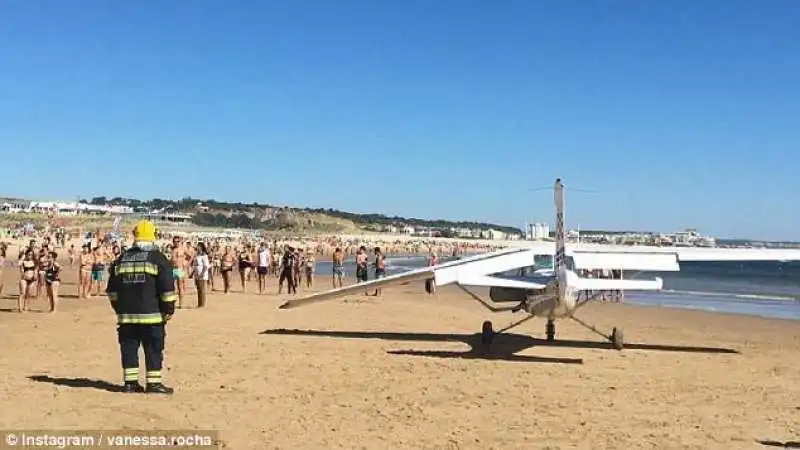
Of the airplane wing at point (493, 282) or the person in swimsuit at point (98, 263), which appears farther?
the person in swimsuit at point (98, 263)

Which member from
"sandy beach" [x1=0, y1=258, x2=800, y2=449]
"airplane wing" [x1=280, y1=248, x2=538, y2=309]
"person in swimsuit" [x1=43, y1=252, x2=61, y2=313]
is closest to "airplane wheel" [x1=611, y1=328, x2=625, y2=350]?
"sandy beach" [x1=0, y1=258, x2=800, y2=449]

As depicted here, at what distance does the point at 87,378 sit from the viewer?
8984 millimetres

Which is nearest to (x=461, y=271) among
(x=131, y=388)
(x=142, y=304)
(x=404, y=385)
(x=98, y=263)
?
(x=404, y=385)

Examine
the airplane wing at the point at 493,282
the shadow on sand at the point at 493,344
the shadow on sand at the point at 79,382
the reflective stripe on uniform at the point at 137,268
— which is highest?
the reflective stripe on uniform at the point at 137,268

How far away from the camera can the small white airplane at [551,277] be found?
39.1 ft

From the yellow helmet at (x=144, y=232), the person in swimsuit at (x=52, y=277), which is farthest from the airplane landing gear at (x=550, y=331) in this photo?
the person in swimsuit at (x=52, y=277)

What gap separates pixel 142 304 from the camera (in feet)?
26.3

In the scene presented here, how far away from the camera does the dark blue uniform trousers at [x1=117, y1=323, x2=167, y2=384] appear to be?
8055mm

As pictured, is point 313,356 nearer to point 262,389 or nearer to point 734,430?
point 262,389

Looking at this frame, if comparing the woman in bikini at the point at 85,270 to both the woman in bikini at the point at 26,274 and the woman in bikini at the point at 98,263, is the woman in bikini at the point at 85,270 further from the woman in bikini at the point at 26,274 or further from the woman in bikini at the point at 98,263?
the woman in bikini at the point at 26,274

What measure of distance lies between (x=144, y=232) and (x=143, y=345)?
47.4 inches

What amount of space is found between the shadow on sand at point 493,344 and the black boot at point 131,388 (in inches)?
190

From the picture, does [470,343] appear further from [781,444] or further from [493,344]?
[781,444]

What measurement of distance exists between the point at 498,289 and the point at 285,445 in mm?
7614
